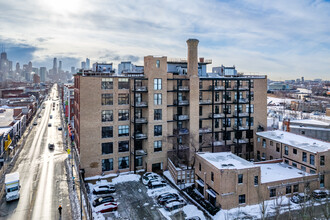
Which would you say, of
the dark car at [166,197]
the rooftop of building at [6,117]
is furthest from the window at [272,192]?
the rooftop of building at [6,117]

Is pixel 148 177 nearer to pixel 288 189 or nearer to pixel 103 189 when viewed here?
pixel 103 189

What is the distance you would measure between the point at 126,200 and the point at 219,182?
14.4 metres

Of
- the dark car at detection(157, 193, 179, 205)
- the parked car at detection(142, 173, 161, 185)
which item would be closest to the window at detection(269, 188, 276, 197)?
the dark car at detection(157, 193, 179, 205)

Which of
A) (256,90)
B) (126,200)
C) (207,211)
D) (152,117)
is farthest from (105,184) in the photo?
(256,90)

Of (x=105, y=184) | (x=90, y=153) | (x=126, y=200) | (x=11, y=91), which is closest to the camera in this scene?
(x=126, y=200)

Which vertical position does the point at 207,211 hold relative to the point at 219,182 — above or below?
below

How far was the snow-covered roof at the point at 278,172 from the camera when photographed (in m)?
36.3

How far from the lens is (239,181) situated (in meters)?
33.1

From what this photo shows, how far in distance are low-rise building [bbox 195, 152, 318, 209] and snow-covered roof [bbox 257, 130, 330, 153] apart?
4.38m

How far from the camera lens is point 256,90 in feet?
182

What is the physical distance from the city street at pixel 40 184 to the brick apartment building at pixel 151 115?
22.1 ft

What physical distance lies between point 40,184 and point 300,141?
48.0 m

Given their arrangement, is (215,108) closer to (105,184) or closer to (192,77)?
(192,77)

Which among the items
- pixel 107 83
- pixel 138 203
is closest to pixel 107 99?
pixel 107 83
